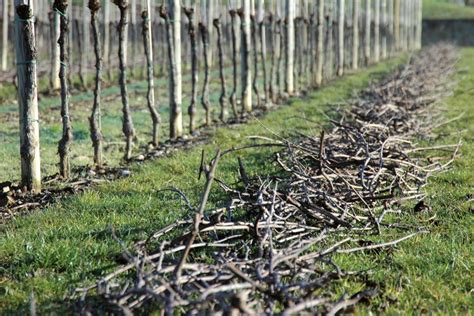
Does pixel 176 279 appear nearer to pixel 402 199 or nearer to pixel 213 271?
pixel 213 271

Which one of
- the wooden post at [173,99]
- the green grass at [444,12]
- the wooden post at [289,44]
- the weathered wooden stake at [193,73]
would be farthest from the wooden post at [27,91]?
the green grass at [444,12]

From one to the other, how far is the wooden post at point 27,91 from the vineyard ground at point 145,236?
1.96 feet

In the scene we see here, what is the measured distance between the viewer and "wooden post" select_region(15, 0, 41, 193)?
249 inches

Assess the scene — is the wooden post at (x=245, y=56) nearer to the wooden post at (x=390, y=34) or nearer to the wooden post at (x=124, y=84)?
the wooden post at (x=124, y=84)

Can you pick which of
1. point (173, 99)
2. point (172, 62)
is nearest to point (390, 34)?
point (172, 62)

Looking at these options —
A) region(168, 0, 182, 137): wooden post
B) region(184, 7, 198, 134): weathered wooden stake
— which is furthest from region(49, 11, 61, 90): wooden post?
region(168, 0, 182, 137): wooden post

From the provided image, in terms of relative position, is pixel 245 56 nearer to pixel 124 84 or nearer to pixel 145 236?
pixel 124 84

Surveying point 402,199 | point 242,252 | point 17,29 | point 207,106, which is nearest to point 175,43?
point 207,106

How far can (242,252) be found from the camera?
164 inches

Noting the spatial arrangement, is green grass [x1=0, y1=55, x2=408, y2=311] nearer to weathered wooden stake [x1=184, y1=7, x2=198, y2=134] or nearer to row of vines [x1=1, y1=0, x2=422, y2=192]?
row of vines [x1=1, y1=0, x2=422, y2=192]

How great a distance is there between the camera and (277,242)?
4191mm

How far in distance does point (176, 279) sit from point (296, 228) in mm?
1461

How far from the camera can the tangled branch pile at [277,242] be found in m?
3.14

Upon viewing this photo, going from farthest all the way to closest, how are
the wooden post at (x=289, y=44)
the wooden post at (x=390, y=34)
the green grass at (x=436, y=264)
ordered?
1. the wooden post at (x=390, y=34)
2. the wooden post at (x=289, y=44)
3. the green grass at (x=436, y=264)
